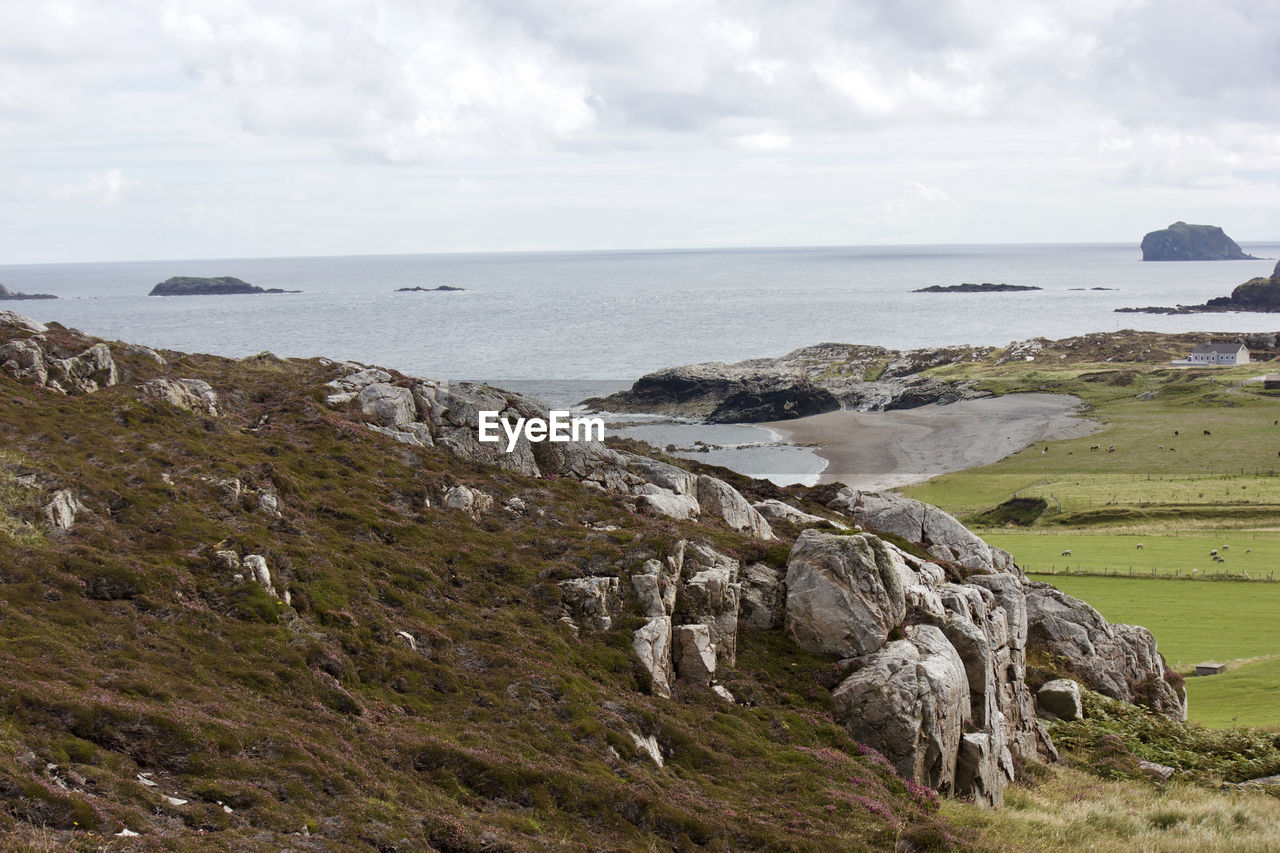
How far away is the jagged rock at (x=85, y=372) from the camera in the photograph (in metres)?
41.9

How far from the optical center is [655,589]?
33500 millimetres

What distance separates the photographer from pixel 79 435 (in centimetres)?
3641

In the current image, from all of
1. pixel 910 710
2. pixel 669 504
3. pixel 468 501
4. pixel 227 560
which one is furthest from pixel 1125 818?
pixel 227 560

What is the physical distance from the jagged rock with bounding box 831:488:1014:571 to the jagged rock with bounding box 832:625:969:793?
15.7m

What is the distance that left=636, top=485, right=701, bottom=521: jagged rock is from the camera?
43.5 metres

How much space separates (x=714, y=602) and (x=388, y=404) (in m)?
23.3

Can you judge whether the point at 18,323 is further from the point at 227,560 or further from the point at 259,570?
the point at 259,570

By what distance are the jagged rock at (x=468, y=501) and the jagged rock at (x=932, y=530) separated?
2206 centimetres

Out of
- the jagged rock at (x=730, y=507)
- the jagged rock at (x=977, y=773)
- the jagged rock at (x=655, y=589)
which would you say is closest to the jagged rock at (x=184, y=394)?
the jagged rock at (x=655, y=589)

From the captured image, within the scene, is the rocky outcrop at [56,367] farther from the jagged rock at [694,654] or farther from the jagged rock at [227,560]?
the jagged rock at [694,654]

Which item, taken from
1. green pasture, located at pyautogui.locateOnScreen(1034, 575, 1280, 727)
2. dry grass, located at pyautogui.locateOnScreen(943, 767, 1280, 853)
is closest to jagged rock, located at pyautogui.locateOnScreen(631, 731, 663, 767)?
dry grass, located at pyautogui.locateOnScreen(943, 767, 1280, 853)

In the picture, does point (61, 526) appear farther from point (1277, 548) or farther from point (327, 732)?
point (1277, 548)

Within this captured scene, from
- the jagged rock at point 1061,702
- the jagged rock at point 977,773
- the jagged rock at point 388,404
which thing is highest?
the jagged rock at point 388,404

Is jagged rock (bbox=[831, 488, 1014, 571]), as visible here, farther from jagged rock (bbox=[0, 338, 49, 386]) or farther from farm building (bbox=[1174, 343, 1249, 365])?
farm building (bbox=[1174, 343, 1249, 365])
